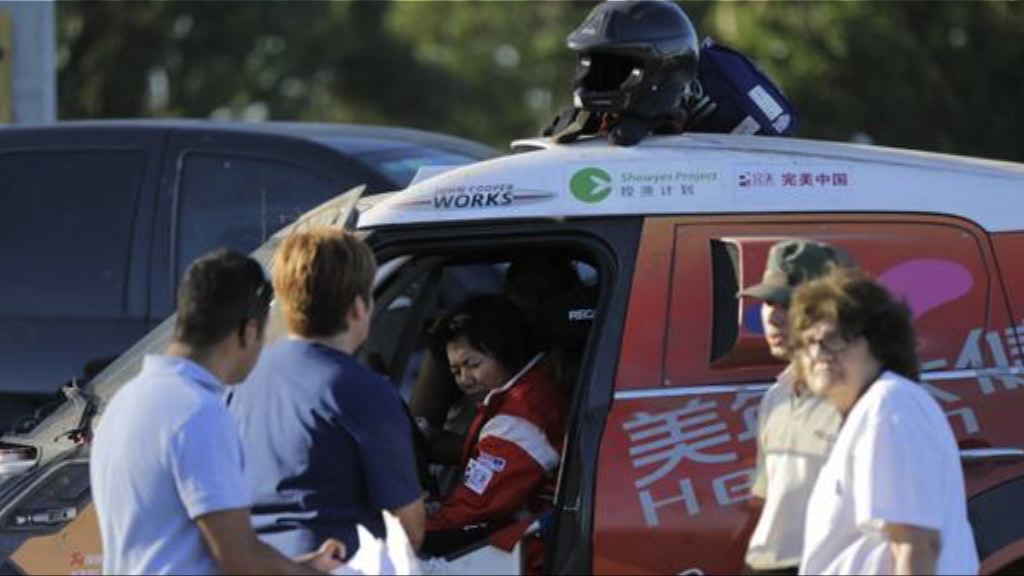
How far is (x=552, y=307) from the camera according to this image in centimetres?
573

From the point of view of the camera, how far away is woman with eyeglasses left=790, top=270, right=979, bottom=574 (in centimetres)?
402

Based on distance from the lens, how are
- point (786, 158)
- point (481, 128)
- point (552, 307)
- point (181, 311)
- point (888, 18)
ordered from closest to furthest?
point (181, 311) < point (786, 158) < point (552, 307) < point (888, 18) < point (481, 128)

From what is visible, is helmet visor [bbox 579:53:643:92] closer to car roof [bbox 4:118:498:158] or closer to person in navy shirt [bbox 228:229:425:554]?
A: person in navy shirt [bbox 228:229:425:554]

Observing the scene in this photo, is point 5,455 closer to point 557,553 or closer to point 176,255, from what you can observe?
point 557,553

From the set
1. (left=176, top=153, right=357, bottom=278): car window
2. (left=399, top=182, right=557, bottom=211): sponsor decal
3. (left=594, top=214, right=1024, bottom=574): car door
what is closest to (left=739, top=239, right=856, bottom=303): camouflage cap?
(left=594, top=214, right=1024, bottom=574): car door

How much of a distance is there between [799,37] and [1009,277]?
16877mm

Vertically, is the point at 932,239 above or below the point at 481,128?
below

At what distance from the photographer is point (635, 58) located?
5.43 meters

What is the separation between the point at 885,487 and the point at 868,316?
386 millimetres

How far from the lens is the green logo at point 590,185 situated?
Result: 496 centimetres

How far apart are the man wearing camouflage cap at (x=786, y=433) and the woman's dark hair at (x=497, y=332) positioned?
1116 mm

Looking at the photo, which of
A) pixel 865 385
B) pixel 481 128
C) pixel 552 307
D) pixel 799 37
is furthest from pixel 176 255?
pixel 481 128

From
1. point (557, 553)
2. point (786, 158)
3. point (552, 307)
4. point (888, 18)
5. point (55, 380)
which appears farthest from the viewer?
point (888, 18)

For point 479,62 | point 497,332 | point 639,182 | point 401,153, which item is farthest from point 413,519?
point 479,62
